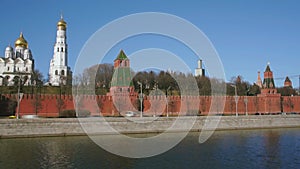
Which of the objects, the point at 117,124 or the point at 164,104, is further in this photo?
the point at 164,104

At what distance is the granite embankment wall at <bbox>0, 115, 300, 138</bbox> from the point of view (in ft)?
72.7

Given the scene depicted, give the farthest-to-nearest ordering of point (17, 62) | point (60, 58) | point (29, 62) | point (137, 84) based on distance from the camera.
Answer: point (29, 62), point (17, 62), point (60, 58), point (137, 84)

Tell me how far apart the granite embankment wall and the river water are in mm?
2634

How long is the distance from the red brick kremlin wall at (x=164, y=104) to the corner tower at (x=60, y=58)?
28052 mm

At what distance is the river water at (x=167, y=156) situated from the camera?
13305mm

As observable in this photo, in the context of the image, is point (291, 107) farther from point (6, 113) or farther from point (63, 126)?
point (6, 113)

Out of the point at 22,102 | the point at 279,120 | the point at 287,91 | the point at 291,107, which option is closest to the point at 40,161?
the point at 22,102

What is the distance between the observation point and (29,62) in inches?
2516

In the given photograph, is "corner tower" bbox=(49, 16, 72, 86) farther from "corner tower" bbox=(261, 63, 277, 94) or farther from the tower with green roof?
"corner tower" bbox=(261, 63, 277, 94)

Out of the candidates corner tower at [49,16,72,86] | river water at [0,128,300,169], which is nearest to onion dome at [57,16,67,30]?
corner tower at [49,16,72,86]

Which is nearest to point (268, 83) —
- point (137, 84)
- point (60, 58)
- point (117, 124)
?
point (137, 84)

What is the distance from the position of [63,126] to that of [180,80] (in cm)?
2583

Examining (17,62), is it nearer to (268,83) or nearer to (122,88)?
(122,88)

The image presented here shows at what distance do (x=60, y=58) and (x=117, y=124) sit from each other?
40.7 meters
